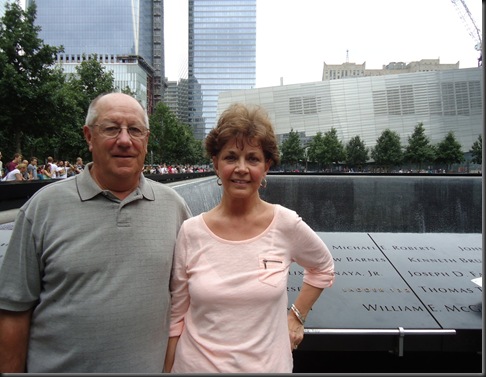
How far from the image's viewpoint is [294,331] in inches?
78.9

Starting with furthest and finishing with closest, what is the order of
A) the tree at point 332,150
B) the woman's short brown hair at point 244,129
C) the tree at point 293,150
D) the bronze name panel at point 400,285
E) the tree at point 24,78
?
the tree at point 293,150 → the tree at point 332,150 → the tree at point 24,78 → the bronze name panel at point 400,285 → the woman's short brown hair at point 244,129

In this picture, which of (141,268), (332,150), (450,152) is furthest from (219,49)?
(141,268)

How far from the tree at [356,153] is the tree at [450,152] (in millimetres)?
10913

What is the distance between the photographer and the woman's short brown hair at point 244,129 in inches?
70.6

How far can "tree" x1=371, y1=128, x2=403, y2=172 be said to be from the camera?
2457 inches

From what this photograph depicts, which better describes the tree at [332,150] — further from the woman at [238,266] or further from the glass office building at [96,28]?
the woman at [238,266]

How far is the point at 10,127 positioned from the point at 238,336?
2066 cm

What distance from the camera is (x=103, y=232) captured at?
66.7 inches

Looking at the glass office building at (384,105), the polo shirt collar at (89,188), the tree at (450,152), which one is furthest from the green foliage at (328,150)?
the polo shirt collar at (89,188)

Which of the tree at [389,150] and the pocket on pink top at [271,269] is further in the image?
the tree at [389,150]

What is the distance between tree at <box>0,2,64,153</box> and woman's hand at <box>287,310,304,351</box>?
780 inches

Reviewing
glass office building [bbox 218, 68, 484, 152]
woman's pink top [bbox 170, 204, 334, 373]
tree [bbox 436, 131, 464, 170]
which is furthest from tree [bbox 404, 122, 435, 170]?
woman's pink top [bbox 170, 204, 334, 373]

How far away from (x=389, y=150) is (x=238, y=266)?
216ft

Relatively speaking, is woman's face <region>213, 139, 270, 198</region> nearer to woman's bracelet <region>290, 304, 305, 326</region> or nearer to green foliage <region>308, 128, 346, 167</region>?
woman's bracelet <region>290, 304, 305, 326</region>
